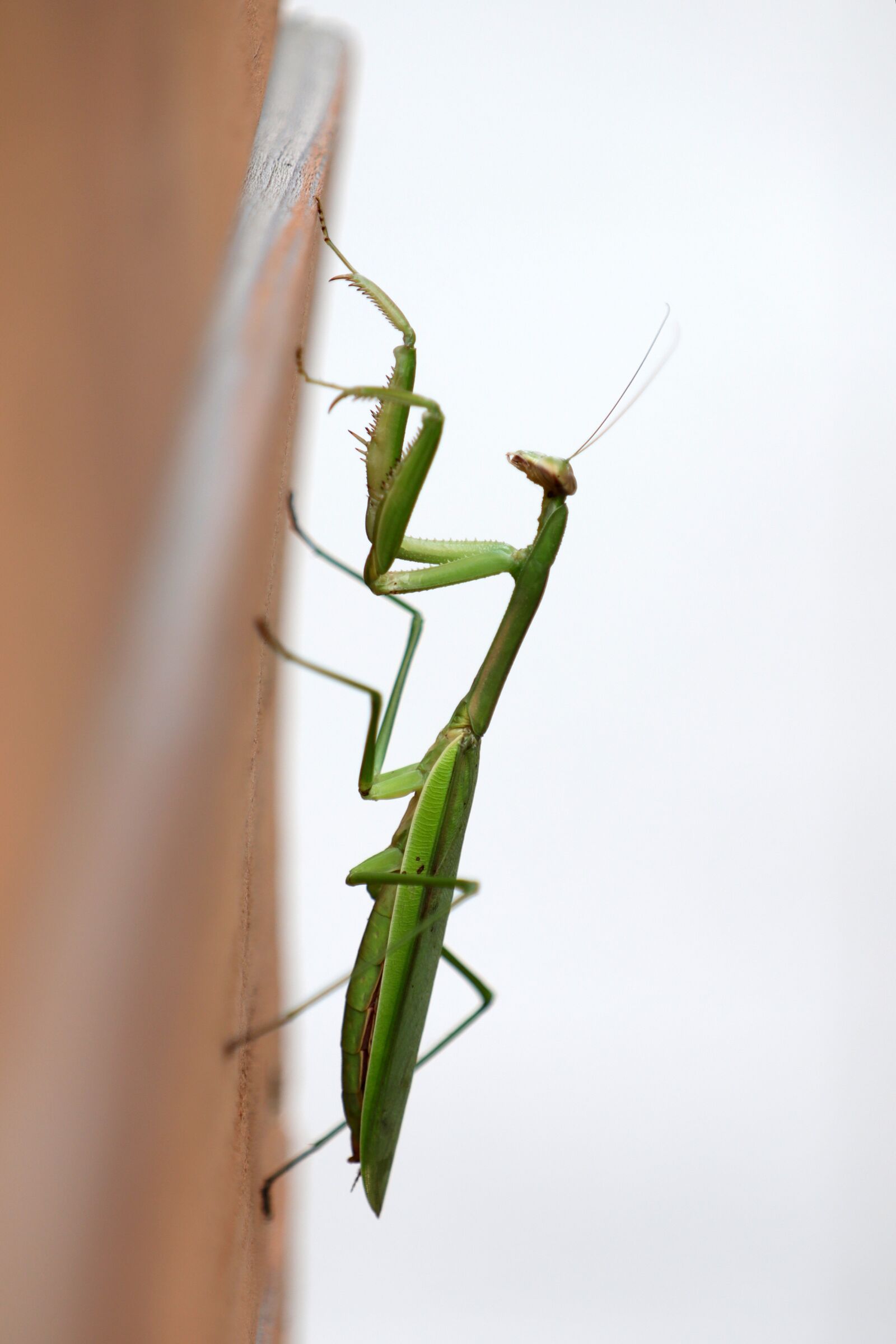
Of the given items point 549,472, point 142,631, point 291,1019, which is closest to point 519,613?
point 549,472

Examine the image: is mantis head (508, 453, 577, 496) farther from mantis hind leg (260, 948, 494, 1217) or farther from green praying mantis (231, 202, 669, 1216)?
mantis hind leg (260, 948, 494, 1217)

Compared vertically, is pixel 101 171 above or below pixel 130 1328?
above

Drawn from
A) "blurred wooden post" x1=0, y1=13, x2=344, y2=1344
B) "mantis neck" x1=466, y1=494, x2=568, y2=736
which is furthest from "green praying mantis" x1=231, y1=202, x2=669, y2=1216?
"blurred wooden post" x1=0, y1=13, x2=344, y2=1344

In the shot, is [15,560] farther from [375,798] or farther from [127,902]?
[375,798]

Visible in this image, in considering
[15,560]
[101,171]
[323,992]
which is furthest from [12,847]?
[323,992]

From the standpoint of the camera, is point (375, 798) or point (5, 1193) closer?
point (5, 1193)

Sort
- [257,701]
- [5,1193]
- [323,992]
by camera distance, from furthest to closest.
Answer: [323,992] → [257,701] → [5,1193]
